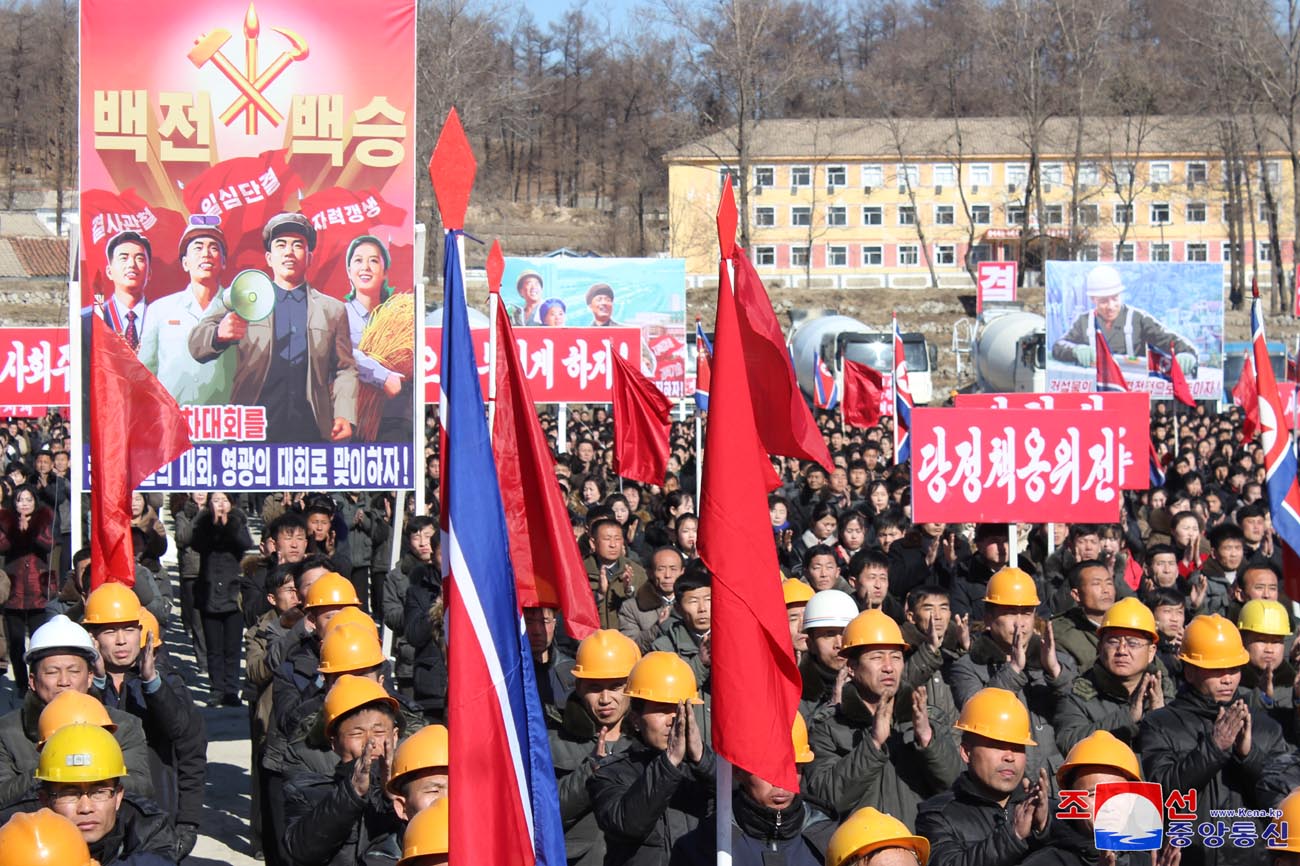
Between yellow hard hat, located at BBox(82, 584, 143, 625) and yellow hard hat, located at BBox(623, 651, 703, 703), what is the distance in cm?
248

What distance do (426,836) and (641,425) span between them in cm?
879

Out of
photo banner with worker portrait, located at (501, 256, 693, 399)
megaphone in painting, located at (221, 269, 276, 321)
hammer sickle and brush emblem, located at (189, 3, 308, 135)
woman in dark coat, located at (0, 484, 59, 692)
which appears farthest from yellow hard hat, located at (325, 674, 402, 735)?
photo banner with worker portrait, located at (501, 256, 693, 399)

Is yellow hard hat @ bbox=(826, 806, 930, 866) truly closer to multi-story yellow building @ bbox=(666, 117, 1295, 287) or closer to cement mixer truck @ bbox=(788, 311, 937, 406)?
cement mixer truck @ bbox=(788, 311, 937, 406)

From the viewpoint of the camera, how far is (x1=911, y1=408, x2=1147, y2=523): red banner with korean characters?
10.5m

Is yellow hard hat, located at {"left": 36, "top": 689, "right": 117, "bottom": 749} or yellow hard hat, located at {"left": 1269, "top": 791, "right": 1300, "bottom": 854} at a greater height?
yellow hard hat, located at {"left": 36, "top": 689, "right": 117, "bottom": 749}

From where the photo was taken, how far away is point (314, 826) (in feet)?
17.5

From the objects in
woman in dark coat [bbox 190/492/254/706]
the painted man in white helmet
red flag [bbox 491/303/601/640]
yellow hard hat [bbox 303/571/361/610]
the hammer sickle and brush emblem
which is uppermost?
the hammer sickle and brush emblem

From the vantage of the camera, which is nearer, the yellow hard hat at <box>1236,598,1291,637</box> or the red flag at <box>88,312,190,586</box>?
the yellow hard hat at <box>1236,598,1291,637</box>

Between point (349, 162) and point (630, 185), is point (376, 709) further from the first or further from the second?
point (630, 185)

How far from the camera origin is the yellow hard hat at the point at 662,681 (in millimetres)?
5699

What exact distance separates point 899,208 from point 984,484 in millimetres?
61352

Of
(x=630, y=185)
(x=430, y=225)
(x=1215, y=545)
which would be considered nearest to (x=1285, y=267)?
(x=630, y=185)

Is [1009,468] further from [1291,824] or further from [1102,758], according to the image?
[1291,824]

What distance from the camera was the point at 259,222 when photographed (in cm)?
1010
